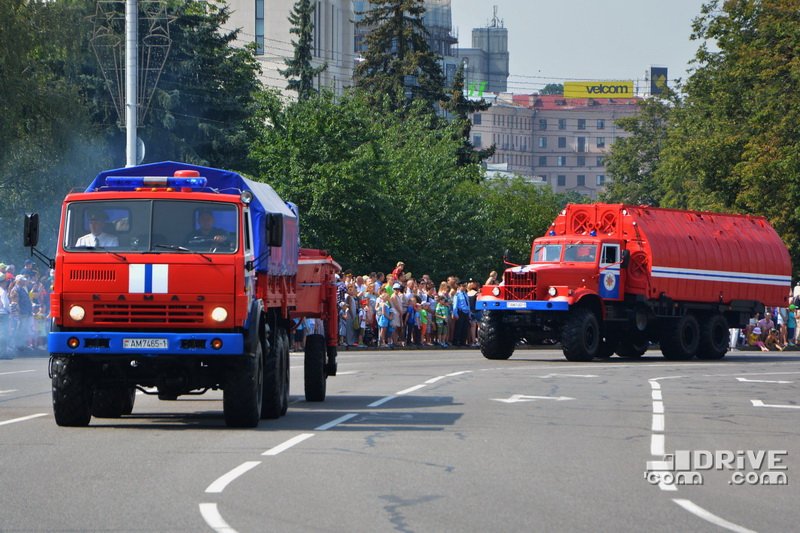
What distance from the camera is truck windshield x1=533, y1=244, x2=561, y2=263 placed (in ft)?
123

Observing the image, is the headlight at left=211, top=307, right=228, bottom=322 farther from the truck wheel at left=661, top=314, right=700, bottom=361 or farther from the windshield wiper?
the truck wheel at left=661, top=314, right=700, bottom=361

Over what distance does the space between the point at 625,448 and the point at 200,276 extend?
4647 mm

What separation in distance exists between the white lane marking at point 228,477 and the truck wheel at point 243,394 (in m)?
3.13

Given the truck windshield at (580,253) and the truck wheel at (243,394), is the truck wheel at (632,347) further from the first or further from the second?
the truck wheel at (243,394)

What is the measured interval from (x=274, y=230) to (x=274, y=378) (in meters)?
1.89

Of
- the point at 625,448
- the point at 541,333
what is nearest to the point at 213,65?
the point at 541,333

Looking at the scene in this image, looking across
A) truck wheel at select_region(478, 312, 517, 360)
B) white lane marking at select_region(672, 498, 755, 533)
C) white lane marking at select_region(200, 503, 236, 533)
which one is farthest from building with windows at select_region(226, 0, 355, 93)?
white lane marking at select_region(200, 503, 236, 533)

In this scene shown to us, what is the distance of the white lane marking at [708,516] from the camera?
31.7ft

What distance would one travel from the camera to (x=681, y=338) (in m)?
39.0

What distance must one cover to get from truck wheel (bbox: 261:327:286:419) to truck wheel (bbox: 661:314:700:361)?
22528 millimetres

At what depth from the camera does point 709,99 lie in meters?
65.9

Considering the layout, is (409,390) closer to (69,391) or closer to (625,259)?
(69,391)

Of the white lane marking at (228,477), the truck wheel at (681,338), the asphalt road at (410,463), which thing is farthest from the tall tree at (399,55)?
the white lane marking at (228,477)

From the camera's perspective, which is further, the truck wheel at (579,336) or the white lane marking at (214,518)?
the truck wheel at (579,336)
